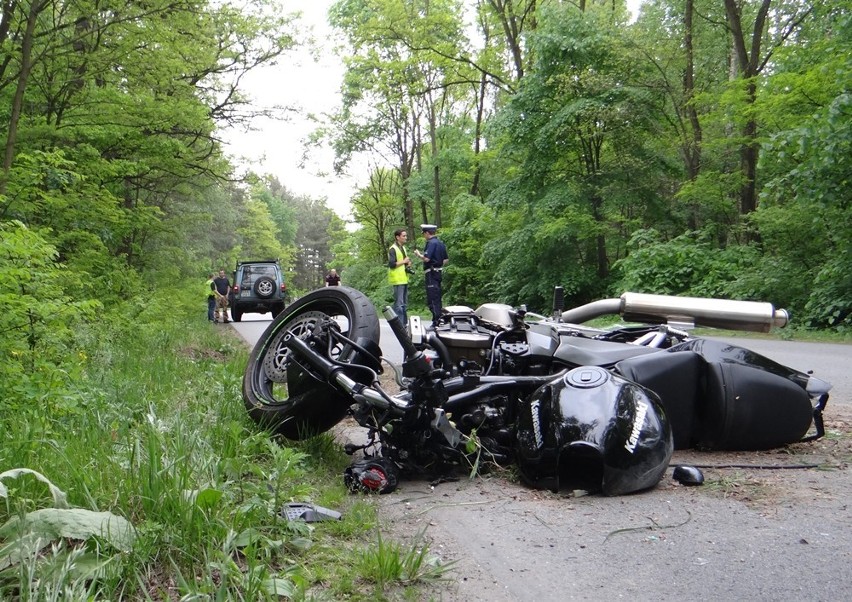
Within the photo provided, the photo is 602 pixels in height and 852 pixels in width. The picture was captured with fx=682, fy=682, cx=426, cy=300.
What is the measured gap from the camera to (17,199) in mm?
8531

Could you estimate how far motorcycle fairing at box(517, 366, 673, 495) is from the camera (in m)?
3.38

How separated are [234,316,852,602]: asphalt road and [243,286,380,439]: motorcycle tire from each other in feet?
2.47

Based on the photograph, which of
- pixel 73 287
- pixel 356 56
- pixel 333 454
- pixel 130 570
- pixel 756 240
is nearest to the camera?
pixel 130 570

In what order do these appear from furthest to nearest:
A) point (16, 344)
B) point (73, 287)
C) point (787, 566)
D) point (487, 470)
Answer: point (73, 287) → point (16, 344) → point (487, 470) → point (787, 566)

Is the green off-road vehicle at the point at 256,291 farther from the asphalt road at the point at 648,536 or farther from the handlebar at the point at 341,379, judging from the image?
the asphalt road at the point at 648,536

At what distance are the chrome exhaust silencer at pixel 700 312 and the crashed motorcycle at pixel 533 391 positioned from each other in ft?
0.03

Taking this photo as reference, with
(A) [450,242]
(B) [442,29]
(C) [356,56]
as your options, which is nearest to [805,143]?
(A) [450,242]

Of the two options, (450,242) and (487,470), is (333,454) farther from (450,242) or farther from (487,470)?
(450,242)

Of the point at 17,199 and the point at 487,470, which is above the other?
the point at 17,199

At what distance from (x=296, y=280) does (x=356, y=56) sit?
223 feet

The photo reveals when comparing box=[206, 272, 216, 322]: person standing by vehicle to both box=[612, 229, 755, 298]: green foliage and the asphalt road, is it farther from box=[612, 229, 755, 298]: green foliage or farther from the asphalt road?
the asphalt road

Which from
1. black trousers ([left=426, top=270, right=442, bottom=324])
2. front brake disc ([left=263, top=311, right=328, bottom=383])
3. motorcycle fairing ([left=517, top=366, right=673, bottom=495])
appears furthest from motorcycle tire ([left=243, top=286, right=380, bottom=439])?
black trousers ([left=426, top=270, right=442, bottom=324])

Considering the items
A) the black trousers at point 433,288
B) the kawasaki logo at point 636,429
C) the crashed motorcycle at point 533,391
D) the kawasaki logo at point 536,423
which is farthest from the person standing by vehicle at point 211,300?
the kawasaki logo at point 636,429

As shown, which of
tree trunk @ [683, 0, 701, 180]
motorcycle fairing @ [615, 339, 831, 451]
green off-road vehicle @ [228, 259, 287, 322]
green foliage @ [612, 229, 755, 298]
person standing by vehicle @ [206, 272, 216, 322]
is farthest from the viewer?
green off-road vehicle @ [228, 259, 287, 322]
